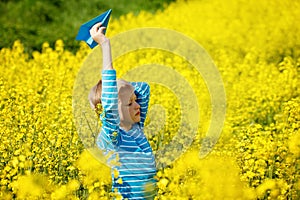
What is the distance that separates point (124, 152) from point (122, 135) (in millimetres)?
82

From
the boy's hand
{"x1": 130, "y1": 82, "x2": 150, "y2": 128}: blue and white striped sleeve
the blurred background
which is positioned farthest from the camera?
the blurred background

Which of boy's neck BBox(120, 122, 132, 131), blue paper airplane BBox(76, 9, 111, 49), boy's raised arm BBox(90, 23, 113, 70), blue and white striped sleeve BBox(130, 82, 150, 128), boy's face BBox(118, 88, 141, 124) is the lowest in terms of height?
boy's neck BBox(120, 122, 132, 131)

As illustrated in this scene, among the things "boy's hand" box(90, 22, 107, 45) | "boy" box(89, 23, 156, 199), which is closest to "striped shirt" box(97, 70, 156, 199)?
A: "boy" box(89, 23, 156, 199)

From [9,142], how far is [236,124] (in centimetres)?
271

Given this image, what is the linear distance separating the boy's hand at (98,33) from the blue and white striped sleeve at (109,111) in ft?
0.60

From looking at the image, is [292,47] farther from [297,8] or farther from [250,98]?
[250,98]

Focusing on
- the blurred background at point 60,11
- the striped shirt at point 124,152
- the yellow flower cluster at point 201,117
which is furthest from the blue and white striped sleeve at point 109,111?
the blurred background at point 60,11

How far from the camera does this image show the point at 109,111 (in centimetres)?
318

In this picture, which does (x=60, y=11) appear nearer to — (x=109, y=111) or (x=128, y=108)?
(x=128, y=108)

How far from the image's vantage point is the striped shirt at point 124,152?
3152 millimetres

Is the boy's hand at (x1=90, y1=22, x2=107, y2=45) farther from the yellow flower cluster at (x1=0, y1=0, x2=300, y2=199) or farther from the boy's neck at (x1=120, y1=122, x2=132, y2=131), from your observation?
the yellow flower cluster at (x1=0, y1=0, x2=300, y2=199)

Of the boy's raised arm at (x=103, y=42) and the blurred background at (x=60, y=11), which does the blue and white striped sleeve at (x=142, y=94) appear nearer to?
the boy's raised arm at (x=103, y=42)

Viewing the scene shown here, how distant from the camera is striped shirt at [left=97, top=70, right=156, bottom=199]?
3152 mm

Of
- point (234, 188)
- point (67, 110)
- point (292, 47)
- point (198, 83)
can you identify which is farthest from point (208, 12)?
point (234, 188)
